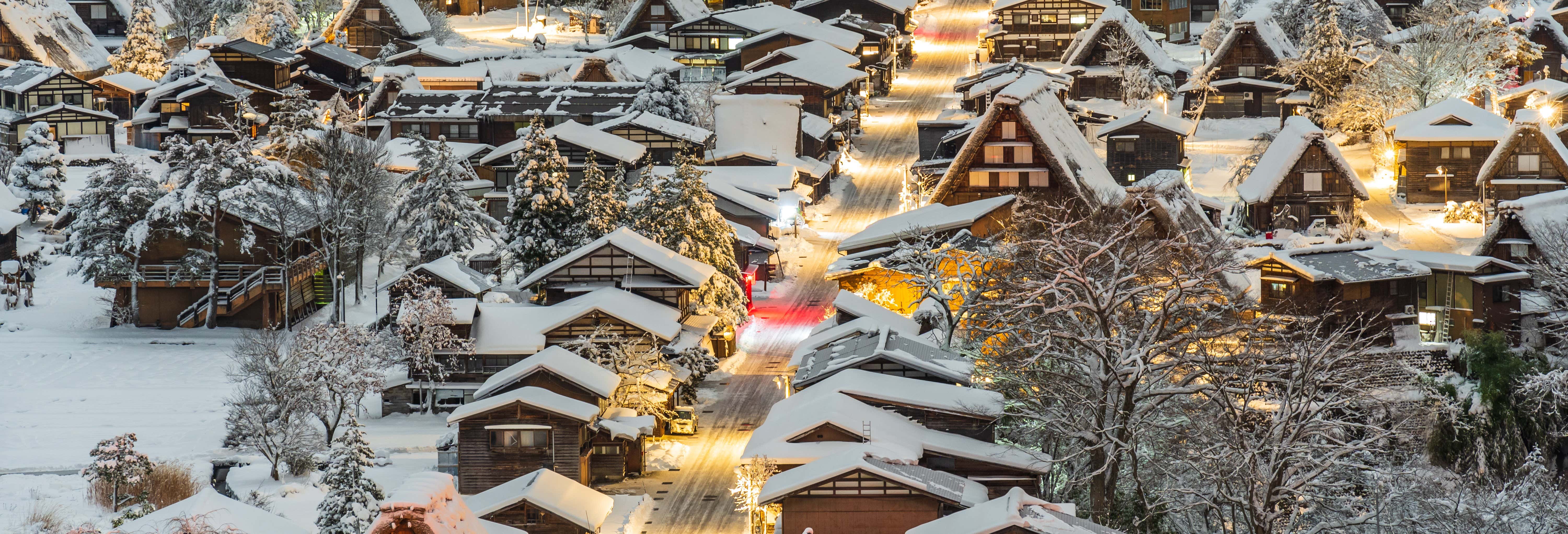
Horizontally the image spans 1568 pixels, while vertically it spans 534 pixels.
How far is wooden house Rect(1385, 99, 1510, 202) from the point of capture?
60500 mm

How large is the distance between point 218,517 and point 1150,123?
131 ft

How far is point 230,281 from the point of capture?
53156 mm

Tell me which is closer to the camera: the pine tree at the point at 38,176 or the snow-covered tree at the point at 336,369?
the snow-covered tree at the point at 336,369

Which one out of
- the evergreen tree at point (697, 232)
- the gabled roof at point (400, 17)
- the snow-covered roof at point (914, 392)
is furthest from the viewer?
the gabled roof at point (400, 17)

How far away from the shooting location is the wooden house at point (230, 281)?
2066 inches

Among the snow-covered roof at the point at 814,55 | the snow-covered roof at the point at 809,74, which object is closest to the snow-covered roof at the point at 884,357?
the snow-covered roof at the point at 809,74

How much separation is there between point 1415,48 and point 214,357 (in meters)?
43.9

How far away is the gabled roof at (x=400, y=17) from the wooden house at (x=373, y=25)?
0.01 meters

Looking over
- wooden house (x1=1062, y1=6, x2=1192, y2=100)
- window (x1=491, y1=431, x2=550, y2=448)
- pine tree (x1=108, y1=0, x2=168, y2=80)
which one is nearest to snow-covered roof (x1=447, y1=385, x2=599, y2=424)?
window (x1=491, y1=431, x2=550, y2=448)

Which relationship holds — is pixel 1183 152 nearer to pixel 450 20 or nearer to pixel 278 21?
pixel 278 21

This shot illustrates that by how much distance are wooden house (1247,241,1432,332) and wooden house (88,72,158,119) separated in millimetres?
49092

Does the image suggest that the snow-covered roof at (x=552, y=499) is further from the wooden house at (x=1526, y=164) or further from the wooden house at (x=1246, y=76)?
the wooden house at (x=1246, y=76)

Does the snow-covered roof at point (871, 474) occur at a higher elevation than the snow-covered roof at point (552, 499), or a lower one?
higher

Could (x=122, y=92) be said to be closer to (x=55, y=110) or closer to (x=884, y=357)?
(x=55, y=110)
